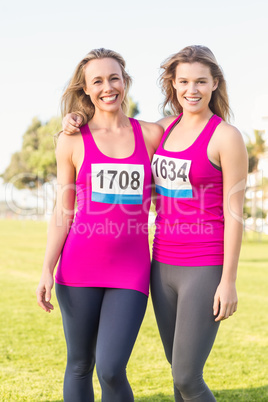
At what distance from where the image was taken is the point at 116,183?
273cm

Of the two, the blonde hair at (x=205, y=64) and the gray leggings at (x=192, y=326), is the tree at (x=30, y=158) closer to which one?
the blonde hair at (x=205, y=64)

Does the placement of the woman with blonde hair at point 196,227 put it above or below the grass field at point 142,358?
above

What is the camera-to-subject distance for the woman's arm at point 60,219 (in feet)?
9.21

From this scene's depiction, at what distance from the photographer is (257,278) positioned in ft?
45.7

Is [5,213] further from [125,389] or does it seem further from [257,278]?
[125,389]

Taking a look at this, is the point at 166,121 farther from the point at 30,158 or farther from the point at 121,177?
the point at 30,158

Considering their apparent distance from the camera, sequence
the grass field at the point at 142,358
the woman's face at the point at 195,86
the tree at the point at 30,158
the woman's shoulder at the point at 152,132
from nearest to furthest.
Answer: the woman's face at the point at 195,86
the woman's shoulder at the point at 152,132
the grass field at the point at 142,358
the tree at the point at 30,158

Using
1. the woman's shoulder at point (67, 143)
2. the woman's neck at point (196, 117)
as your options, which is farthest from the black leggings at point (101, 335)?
the woman's neck at point (196, 117)

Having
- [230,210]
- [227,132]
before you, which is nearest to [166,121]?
[227,132]

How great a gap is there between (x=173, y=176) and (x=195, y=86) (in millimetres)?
515

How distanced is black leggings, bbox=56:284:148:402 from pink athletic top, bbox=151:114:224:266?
334 millimetres

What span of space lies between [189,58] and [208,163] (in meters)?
0.61

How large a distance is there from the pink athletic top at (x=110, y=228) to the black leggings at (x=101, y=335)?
0.07 m

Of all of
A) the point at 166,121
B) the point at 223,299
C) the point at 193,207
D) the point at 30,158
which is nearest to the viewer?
the point at 223,299
